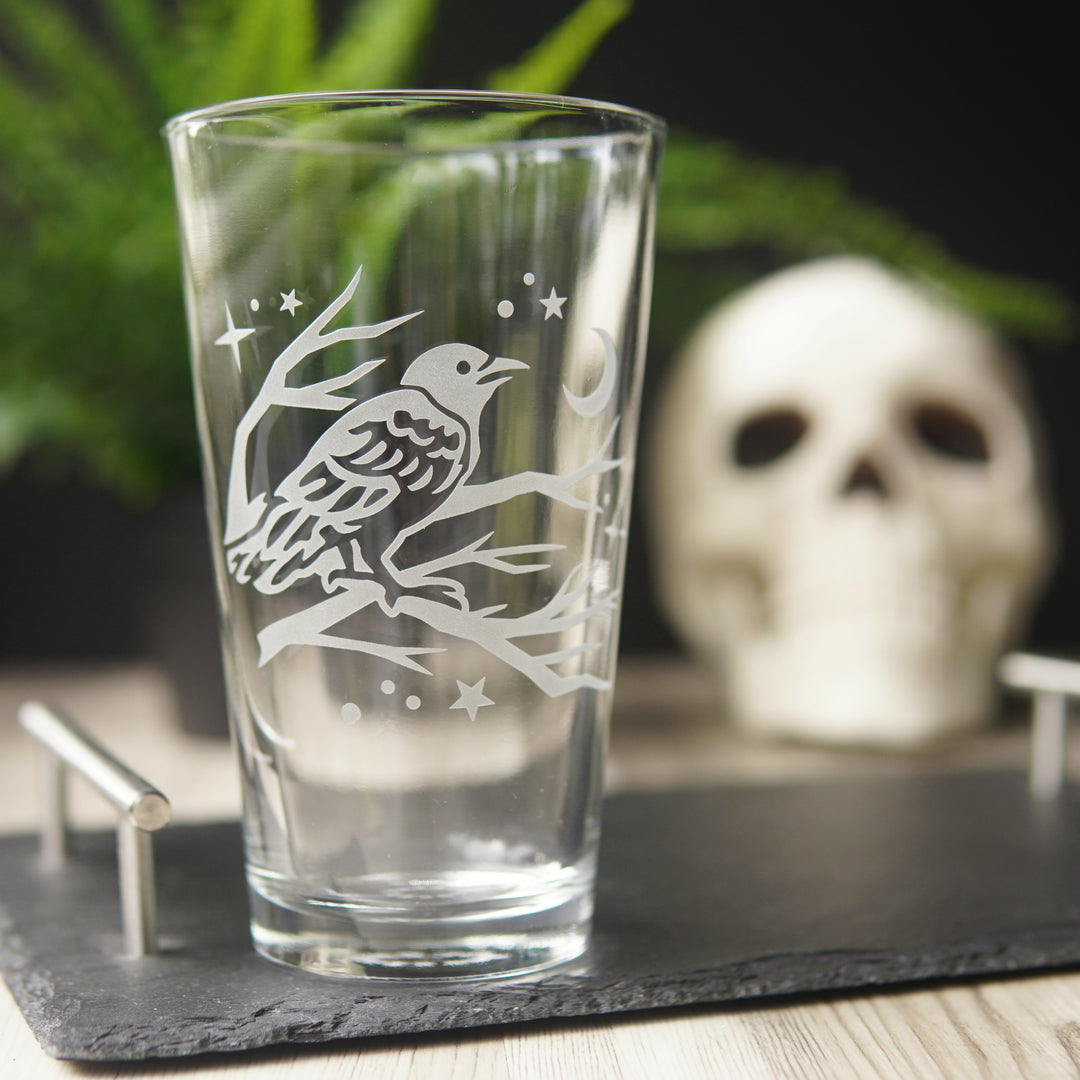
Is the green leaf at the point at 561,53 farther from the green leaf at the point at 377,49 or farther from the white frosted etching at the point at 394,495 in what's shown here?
the white frosted etching at the point at 394,495

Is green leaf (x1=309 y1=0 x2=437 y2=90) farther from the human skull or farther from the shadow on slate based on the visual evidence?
the shadow on slate

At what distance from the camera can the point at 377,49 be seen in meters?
0.79

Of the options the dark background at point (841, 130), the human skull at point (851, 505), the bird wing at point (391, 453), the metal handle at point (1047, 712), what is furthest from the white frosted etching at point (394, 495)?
the dark background at point (841, 130)

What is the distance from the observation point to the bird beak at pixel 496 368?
332 mm

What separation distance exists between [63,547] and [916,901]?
75 cm

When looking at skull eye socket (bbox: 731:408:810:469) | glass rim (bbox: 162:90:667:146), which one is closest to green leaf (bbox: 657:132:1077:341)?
skull eye socket (bbox: 731:408:810:469)

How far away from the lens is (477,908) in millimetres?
340

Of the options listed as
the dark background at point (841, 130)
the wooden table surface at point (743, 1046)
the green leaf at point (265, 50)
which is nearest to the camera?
the wooden table surface at point (743, 1046)

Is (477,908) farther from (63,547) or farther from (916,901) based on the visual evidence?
(63,547)

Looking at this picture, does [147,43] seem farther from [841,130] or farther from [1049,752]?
[1049,752]

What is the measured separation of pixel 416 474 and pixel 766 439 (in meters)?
0.57

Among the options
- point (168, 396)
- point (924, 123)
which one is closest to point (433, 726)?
point (168, 396)

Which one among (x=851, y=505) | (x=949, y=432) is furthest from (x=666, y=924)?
(x=949, y=432)

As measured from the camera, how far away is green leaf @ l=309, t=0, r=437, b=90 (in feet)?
2.59
